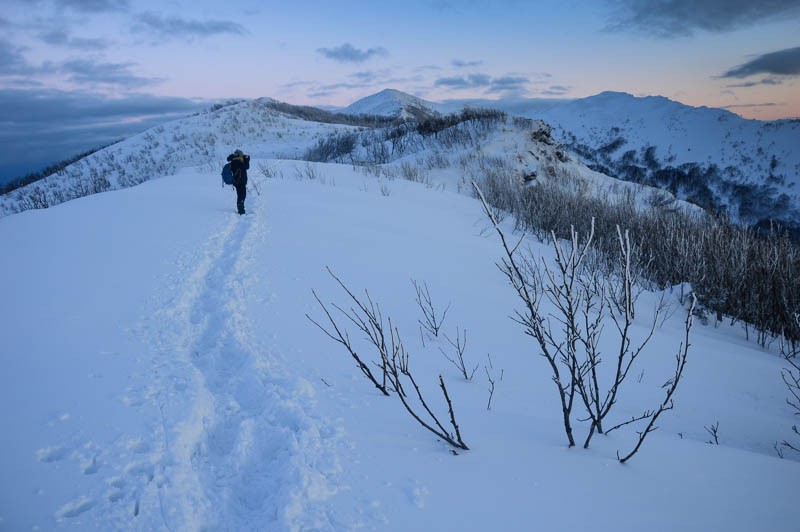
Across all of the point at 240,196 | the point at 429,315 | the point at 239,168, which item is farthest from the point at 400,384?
the point at 239,168

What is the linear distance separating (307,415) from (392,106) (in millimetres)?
55712

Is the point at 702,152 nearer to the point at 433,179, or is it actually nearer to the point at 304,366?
the point at 433,179

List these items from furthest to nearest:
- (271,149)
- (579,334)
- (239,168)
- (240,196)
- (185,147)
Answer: (271,149) → (185,147) → (239,168) → (240,196) → (579,334)

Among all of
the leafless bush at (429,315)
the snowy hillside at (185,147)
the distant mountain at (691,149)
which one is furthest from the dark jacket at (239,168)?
the distant mountain at (691,149)

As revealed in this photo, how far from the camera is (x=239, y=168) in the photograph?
8.19 meters

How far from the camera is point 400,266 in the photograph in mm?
5195

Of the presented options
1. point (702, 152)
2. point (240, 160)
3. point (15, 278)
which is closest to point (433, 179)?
point (240, 160)

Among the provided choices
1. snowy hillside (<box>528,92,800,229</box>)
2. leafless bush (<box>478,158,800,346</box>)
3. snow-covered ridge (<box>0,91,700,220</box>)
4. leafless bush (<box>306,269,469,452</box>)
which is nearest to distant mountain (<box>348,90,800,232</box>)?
snowy hillside (<box>528,92,800,229</box>)

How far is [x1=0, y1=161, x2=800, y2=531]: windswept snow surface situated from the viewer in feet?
5.43

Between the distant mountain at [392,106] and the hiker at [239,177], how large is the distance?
42.2m

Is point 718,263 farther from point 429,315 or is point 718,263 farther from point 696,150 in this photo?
point 696,150

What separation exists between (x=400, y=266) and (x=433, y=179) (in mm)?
10302

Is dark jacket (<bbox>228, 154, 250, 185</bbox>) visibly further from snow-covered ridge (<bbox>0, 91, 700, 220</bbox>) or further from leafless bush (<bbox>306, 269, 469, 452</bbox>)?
leafless bush (<bbox>306, 269, 469, 452</bbox>)

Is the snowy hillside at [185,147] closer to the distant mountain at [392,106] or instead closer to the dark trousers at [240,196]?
the dark trousers at [240,196]
